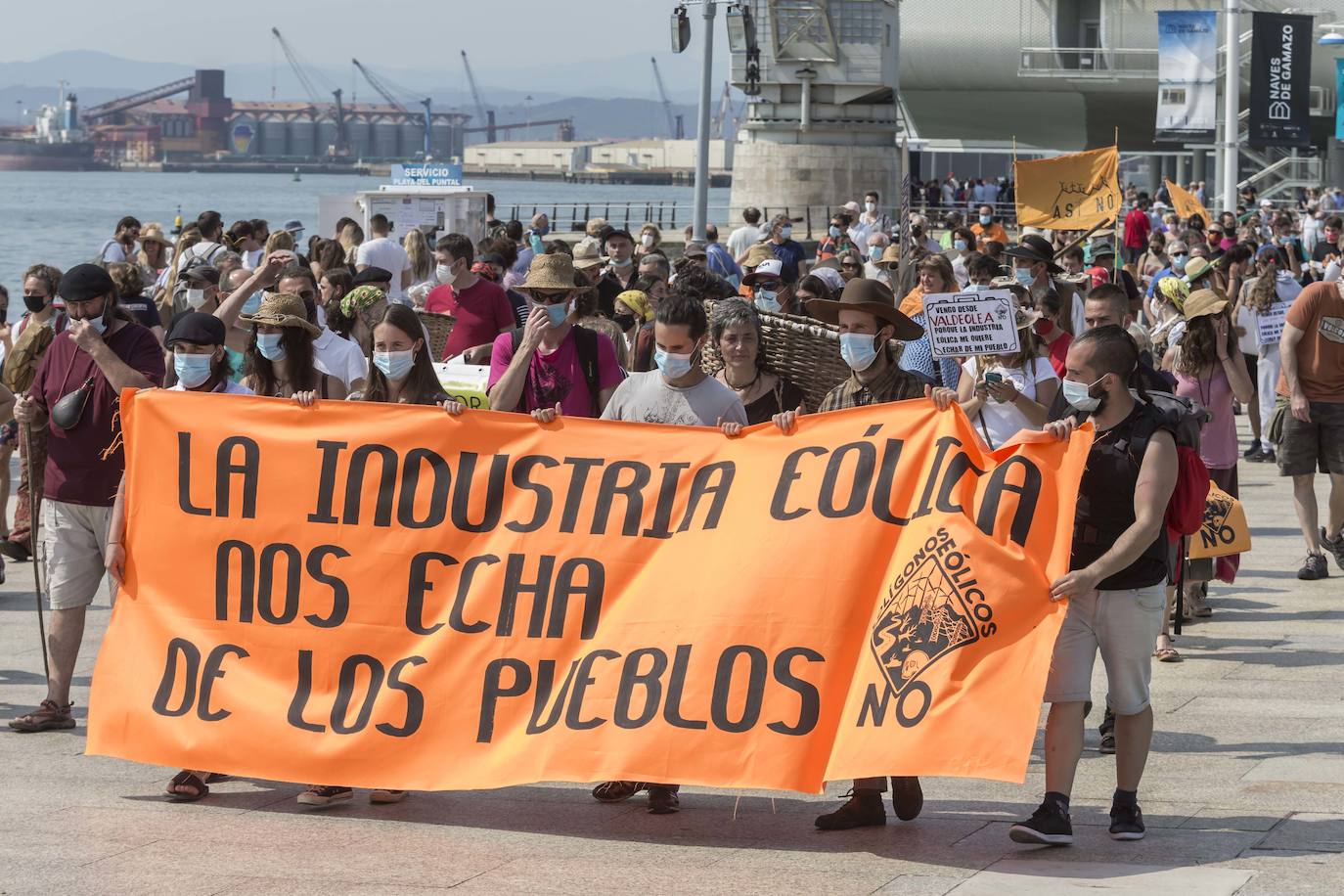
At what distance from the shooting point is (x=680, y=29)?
94.2 feet

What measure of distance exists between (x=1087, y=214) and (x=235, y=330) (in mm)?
12280

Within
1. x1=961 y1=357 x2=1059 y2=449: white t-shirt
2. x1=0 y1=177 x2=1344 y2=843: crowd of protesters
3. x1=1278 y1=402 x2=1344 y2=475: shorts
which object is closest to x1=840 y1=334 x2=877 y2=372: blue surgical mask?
x1=0 y1=177 x2=1344 y2=843: crowd of protesters

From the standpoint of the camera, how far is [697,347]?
23.5ft

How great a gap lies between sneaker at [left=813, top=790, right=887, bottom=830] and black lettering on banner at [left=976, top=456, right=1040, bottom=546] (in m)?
1.05

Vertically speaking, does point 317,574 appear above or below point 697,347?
below

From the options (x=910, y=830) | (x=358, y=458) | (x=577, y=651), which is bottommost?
(x=910, y=830)

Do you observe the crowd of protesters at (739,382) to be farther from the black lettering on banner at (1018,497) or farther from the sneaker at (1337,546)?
the black lettering on banner at (1018,497)

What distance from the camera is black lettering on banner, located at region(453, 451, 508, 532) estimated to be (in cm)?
695

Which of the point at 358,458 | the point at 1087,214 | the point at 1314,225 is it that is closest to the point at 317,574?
the point at 358,458

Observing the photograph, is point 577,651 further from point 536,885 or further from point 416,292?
point 416,292

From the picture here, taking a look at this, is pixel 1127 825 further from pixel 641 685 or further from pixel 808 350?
pixel 808 350

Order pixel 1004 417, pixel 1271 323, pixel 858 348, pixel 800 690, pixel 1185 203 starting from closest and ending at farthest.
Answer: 1. pixel 800 690
2. pixel 858 348
3. pixel 1004 417
4. pixel 1271 323
5. pixel 1185 203

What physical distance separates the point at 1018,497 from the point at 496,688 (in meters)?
1.89

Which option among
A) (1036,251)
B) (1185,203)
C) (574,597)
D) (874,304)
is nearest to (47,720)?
(574,597)
